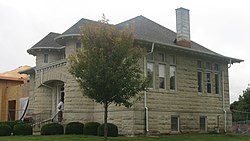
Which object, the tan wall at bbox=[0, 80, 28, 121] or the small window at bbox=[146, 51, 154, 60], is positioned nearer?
the small window at bbox=[146, 51, 154, 60]

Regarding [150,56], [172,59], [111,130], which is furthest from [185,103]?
[111,130]

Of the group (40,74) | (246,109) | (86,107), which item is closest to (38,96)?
(40,74)

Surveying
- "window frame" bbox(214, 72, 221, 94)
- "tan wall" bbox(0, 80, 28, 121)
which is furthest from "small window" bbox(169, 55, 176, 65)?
"tan wall" bbox(0, 80, 28, 121)

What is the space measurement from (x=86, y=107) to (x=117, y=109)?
88.3 inches

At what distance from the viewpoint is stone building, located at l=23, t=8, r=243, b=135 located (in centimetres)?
2359

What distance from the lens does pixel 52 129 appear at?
22.4 meters

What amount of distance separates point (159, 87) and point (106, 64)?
8.53m

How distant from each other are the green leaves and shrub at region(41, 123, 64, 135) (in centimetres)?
602

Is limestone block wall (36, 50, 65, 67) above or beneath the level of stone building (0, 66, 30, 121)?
above

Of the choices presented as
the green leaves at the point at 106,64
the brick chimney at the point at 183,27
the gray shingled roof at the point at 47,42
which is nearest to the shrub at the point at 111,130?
the green leaves at the point at 106,64

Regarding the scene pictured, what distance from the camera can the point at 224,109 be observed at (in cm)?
2862

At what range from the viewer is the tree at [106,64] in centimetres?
1664

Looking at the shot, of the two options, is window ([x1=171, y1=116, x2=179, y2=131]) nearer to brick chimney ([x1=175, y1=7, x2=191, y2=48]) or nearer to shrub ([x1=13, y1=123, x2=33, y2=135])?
brick chimney ([x1=175, y1=7, x2=191, y2=48])

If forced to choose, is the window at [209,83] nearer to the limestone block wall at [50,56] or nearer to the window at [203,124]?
the window at [203,124]
